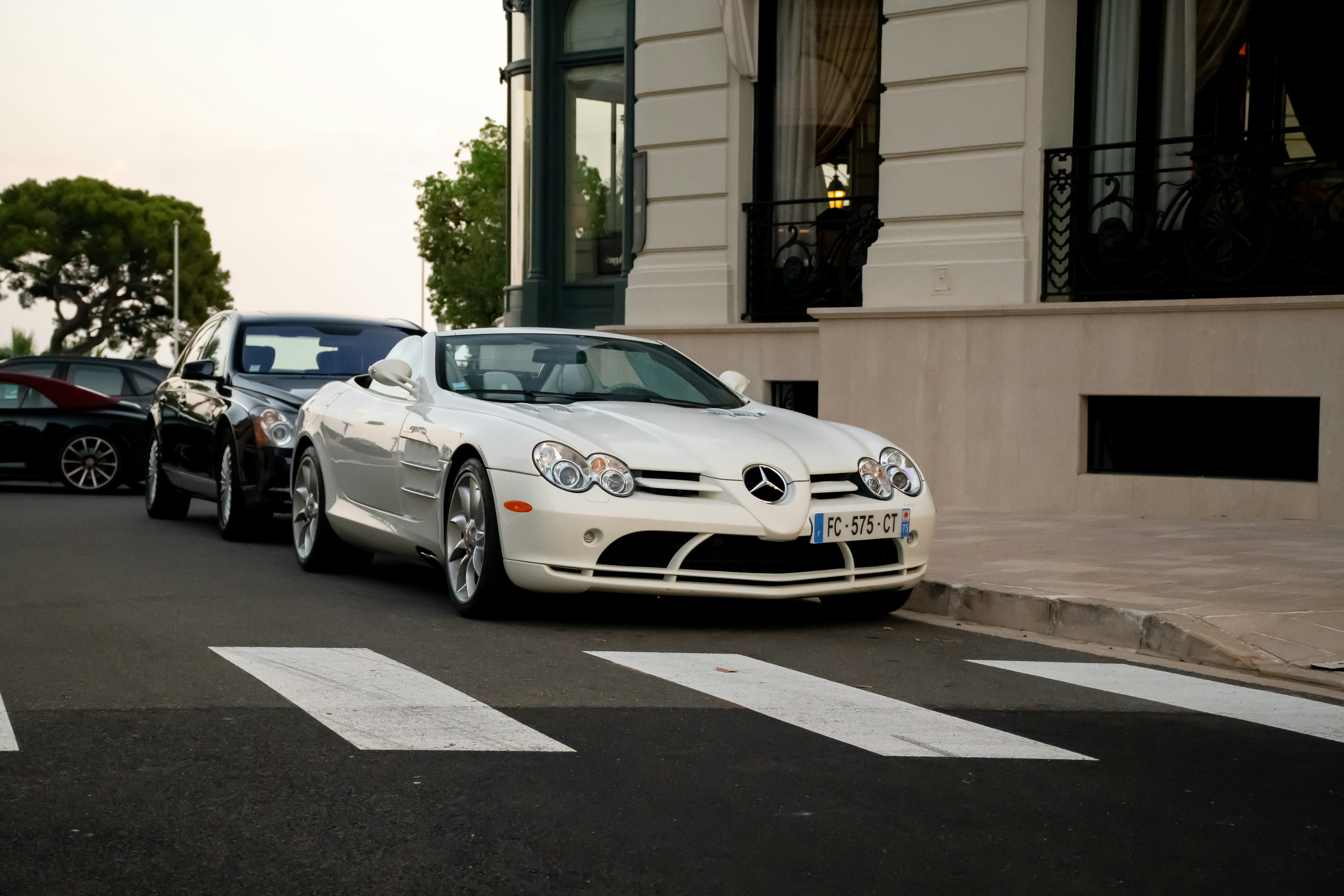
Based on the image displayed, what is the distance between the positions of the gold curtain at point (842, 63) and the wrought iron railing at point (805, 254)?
0.69m

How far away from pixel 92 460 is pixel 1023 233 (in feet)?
30.7

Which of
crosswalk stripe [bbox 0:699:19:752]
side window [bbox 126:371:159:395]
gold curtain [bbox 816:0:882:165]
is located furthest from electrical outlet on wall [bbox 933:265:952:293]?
side window [bbox 126:371:159:395]

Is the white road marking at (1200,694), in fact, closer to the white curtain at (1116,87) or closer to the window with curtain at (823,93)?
the white curtain at (1116,87)

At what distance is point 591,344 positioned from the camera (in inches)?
352

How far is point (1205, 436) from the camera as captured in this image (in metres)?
12.6

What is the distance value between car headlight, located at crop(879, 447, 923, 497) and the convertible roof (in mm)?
11279

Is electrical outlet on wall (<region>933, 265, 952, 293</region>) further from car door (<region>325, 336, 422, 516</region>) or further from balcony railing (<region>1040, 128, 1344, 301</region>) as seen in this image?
car door (<region>325, 336, 422, 516</region>)

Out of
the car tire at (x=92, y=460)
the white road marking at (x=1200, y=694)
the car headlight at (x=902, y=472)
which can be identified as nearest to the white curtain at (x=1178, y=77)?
the car headlight at (x=902, y=472)

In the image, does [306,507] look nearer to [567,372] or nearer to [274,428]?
[274,428]

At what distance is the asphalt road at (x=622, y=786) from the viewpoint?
3734mm

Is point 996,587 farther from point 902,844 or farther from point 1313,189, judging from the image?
point 1313,189

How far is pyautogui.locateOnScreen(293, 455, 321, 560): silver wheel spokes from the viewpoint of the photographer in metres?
9.52

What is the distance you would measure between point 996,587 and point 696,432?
164 centimetres

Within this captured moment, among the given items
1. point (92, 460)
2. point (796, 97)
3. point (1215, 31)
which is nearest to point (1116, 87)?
point (1215, 31)
